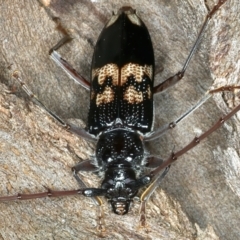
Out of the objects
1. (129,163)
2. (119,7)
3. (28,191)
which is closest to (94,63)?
(119,7)

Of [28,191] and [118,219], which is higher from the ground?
[28,191]

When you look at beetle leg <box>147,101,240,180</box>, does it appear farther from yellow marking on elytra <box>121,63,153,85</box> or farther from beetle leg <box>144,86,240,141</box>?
yellow marking on elytra <box>121,63,153,85</box>

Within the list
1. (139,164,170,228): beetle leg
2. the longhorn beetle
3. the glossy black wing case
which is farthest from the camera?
the glossy black wing case

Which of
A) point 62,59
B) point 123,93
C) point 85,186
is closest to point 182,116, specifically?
point 123,93

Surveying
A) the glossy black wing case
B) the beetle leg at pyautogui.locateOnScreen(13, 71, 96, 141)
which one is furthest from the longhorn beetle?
the beetle leg at pyautogui.locateOnScreen(13, 71, 96, 141)

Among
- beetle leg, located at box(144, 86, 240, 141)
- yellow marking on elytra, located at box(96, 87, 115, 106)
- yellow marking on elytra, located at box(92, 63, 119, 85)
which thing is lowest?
beetle leg, located at box(144, 86, 240, 141)

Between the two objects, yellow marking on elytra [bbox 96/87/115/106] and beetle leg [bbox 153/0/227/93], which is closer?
beetle leg [bbox 153/0/227/93]

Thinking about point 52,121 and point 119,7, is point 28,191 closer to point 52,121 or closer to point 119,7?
point 52,121

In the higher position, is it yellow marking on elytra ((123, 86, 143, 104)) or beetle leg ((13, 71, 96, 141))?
beetle leg ((13, 71, 96, 141))

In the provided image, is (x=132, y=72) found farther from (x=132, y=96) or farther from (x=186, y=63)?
(x=186, y=63)
